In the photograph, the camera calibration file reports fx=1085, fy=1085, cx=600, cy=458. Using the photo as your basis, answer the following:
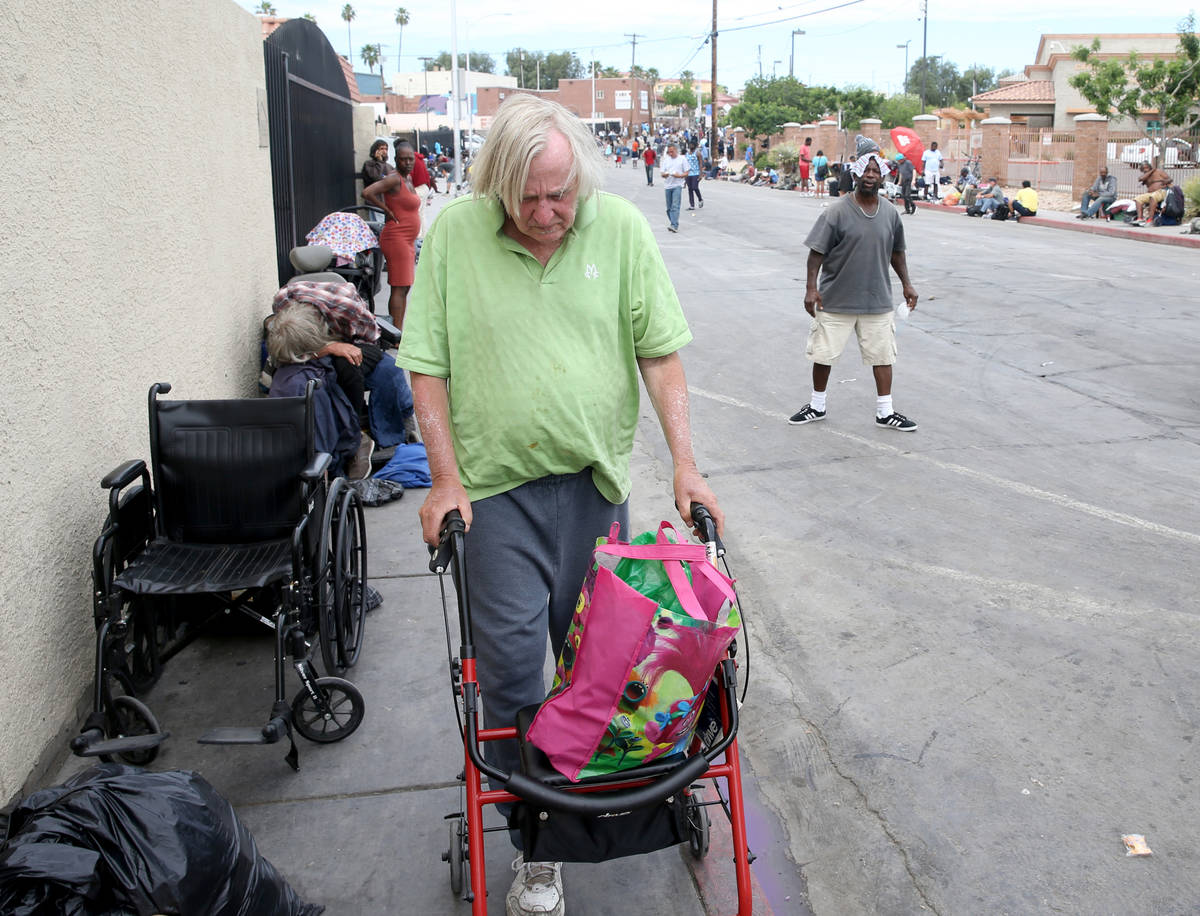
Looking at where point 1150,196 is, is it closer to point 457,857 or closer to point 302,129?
point 302,129

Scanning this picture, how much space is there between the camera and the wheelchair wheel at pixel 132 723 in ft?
12.0

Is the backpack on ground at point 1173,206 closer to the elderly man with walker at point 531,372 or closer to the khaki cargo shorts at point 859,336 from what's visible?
the khaki cargo shorts at point 859,336

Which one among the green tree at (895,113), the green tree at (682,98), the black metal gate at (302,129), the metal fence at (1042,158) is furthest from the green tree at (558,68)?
the black metal gate at (302,129)

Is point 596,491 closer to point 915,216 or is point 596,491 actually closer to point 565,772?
point 565,772

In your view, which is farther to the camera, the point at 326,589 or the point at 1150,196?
the point at 1150,196

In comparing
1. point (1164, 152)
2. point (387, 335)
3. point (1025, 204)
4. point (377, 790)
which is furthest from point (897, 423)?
point (1164, 152)

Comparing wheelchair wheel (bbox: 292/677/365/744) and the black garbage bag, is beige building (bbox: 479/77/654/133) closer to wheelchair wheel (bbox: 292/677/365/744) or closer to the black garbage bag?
wheelchair wheel (bbox: 292/677/365/744)

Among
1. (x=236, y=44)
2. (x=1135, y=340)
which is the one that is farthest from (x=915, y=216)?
(x=236, y=44)

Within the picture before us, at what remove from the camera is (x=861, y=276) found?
7.77 meters

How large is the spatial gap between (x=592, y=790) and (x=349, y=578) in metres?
2.15

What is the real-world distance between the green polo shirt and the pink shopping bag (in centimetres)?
43

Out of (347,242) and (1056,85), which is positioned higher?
(1056,85)

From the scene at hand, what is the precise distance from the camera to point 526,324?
2754 mm

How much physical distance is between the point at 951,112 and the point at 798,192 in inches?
1069
